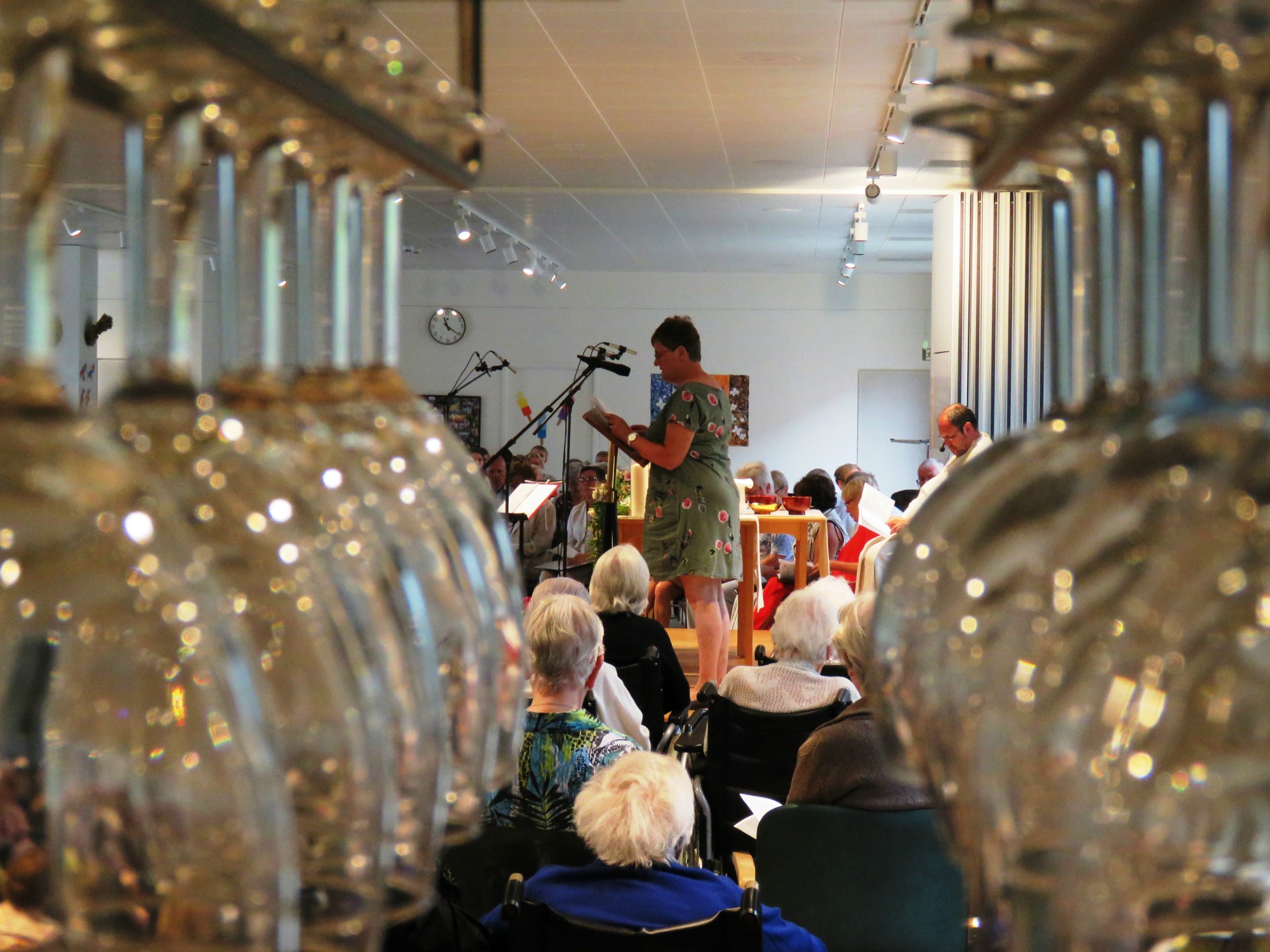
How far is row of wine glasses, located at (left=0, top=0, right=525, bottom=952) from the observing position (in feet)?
1.00

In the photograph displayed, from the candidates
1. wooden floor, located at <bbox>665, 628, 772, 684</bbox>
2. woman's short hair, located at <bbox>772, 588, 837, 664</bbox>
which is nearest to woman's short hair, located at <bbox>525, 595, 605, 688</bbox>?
woman's short hair, located at <bbox>772, 588, 837, 664</bbox>

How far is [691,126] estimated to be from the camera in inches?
289

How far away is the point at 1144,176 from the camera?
0.39 metres

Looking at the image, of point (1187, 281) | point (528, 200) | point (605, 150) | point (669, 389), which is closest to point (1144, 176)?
point (1187, 281)

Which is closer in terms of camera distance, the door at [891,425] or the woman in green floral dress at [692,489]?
the woman in green floral dress at [692,489]

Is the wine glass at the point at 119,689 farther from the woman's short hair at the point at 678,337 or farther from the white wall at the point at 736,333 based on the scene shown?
the white wall at the point at 736,333

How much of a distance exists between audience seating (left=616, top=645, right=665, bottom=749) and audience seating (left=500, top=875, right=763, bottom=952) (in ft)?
6.20

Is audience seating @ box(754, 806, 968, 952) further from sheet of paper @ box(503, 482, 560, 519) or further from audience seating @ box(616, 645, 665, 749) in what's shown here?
sheet of paper @ box(503, 482, 560, 519)

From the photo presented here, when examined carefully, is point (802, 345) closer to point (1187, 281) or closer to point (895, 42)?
point (895, 42)

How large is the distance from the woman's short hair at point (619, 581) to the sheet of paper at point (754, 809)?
0.98 m

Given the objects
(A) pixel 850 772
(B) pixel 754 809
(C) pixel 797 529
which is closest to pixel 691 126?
(C) pixel 797 529

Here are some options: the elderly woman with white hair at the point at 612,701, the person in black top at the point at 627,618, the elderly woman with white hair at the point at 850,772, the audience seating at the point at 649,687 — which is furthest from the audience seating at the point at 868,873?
the person in black top at the point at 627,618

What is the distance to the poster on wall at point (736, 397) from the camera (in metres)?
14.6

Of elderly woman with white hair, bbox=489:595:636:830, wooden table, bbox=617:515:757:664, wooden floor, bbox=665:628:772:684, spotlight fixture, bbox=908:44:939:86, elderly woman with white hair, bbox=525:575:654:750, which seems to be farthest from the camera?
wooden table, bbox=617:515:757:664
